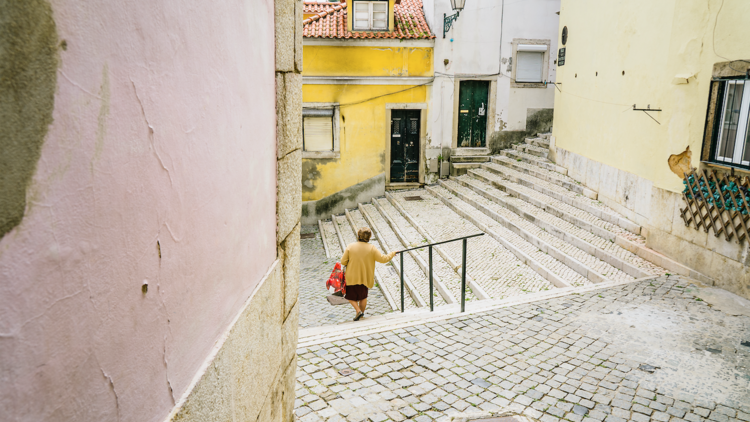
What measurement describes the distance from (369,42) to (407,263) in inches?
304

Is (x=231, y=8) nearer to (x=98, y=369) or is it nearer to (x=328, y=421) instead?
(x=98, y=369)

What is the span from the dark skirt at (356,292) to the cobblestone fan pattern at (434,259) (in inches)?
58.5

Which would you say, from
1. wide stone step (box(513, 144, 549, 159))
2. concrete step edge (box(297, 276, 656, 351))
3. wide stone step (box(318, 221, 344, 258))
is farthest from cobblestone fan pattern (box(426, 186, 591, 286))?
wide stone step (box(513, 144, 549, 159))

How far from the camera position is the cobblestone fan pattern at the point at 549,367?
3.92 metres

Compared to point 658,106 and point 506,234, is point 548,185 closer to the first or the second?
point 506,234

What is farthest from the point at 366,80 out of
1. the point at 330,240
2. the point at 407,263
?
the point at 407,263

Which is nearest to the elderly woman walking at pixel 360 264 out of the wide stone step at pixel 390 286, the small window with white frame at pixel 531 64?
the wide stone step at pixel 390 286

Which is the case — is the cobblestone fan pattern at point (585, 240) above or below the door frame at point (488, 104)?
below

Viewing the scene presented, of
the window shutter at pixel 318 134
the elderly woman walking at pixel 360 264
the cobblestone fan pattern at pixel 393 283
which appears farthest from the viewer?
the window shutter at pixel 318 134

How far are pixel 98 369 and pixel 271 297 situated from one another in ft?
5.52

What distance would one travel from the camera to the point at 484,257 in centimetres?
883

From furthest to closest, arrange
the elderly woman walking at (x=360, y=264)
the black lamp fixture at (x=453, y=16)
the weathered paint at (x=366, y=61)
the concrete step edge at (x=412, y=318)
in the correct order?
the weathered paint at (x=366, y=61) < the black lamp fixture at (x=453, y=16) < the elderly woman walking at (x=360, y=264) < the concrete step edge at (x=412, y=318)

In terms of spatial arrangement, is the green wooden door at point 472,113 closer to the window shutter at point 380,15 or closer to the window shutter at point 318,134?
the window shutter at point 380,15

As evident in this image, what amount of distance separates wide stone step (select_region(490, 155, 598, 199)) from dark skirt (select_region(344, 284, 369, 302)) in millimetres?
6189
